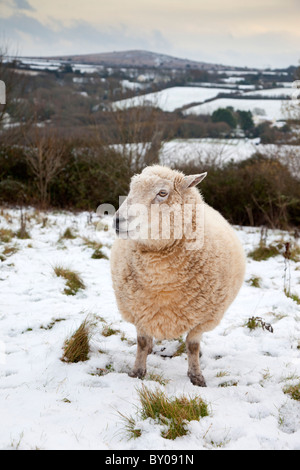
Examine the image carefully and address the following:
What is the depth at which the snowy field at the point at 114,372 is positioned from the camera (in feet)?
6.79

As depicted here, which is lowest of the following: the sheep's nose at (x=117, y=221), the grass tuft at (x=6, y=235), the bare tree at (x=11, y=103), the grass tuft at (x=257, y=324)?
the grass tuft at (x=257, y=324)

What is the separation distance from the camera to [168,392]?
272cm

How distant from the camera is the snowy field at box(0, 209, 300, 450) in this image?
2.07 metres

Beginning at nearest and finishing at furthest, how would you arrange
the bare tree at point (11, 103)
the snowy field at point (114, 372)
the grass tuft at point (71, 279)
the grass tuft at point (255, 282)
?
1. the snowy field at point (114, 372)
2. the grass tuft at point (71, 279)
3. the grass tuft at point (255, 282)
4. the bare tree at point (11, 103)

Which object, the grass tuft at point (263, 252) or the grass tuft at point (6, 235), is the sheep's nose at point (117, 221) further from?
the grass tuft at point (263, 252)

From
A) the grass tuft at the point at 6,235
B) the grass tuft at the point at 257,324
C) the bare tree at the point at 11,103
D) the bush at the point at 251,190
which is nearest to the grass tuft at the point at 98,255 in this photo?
the grass tuft at the point at 6,235

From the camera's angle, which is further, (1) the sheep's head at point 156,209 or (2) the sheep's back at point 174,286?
(2) the sheep's back at point 174,286

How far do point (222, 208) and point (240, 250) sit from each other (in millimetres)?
8654

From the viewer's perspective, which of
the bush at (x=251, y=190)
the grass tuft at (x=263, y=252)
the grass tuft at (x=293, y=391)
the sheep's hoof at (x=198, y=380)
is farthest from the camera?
the bush at (x=251, y=190)

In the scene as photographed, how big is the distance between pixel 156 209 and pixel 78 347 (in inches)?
53.8

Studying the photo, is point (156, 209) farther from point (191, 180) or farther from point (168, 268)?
point (168, 268)

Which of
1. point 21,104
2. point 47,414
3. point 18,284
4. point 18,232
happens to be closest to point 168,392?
point 47,414

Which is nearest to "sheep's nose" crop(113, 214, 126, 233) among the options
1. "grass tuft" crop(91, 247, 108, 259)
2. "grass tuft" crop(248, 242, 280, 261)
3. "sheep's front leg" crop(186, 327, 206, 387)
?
"sheep's front leg" crop(186, 327, 206, 387)

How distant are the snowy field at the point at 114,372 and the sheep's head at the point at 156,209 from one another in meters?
1.15
